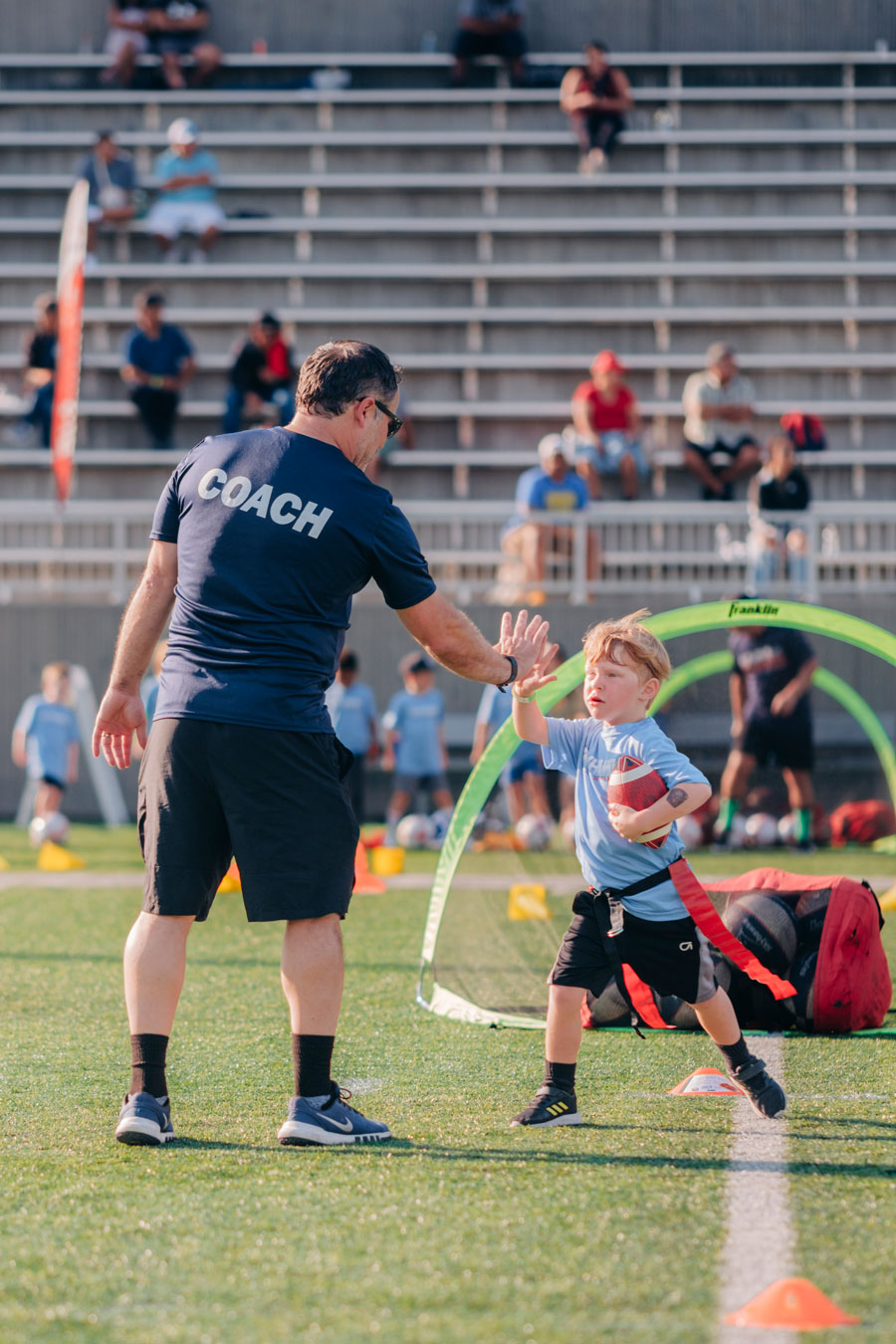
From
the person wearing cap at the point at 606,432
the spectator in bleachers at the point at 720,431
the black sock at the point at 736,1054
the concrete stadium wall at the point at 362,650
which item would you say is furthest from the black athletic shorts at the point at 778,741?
the black sock at the point at 736,1054

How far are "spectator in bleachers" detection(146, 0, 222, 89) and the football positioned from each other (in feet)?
59.3

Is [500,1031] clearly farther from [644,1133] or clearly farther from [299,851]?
Result: [299,851]

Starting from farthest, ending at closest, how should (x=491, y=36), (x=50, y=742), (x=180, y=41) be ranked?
(x=180, y=41) < (x=491, y=36) < (x=50, y=742)

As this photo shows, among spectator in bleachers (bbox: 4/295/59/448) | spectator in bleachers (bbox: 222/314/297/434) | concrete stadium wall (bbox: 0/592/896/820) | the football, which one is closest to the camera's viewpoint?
the football

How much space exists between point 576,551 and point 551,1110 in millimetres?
10712

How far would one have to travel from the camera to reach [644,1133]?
4129mm

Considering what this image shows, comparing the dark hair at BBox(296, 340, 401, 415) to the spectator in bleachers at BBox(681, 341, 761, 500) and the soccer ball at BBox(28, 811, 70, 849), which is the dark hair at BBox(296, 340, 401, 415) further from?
the spectator in bleachers at BBox(681, 341, 761, 500)

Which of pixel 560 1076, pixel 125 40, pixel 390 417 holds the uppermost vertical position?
pixel 125 40

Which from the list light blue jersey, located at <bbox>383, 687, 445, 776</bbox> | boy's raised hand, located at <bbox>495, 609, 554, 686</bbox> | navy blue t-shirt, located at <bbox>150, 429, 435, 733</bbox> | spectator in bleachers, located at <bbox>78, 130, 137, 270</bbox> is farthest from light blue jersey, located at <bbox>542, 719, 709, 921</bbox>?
spectator in bleachers, located at <bbox>78, 130, 137, 270</bbox>

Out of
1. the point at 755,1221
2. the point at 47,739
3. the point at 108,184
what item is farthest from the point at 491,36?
the point at 755,1221

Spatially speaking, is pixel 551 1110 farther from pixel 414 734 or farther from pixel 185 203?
pixel 185 203

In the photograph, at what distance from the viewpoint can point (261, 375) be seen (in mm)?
16969

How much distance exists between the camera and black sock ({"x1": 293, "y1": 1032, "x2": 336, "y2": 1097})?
13.2ft

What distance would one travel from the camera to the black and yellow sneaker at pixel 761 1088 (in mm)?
4309
